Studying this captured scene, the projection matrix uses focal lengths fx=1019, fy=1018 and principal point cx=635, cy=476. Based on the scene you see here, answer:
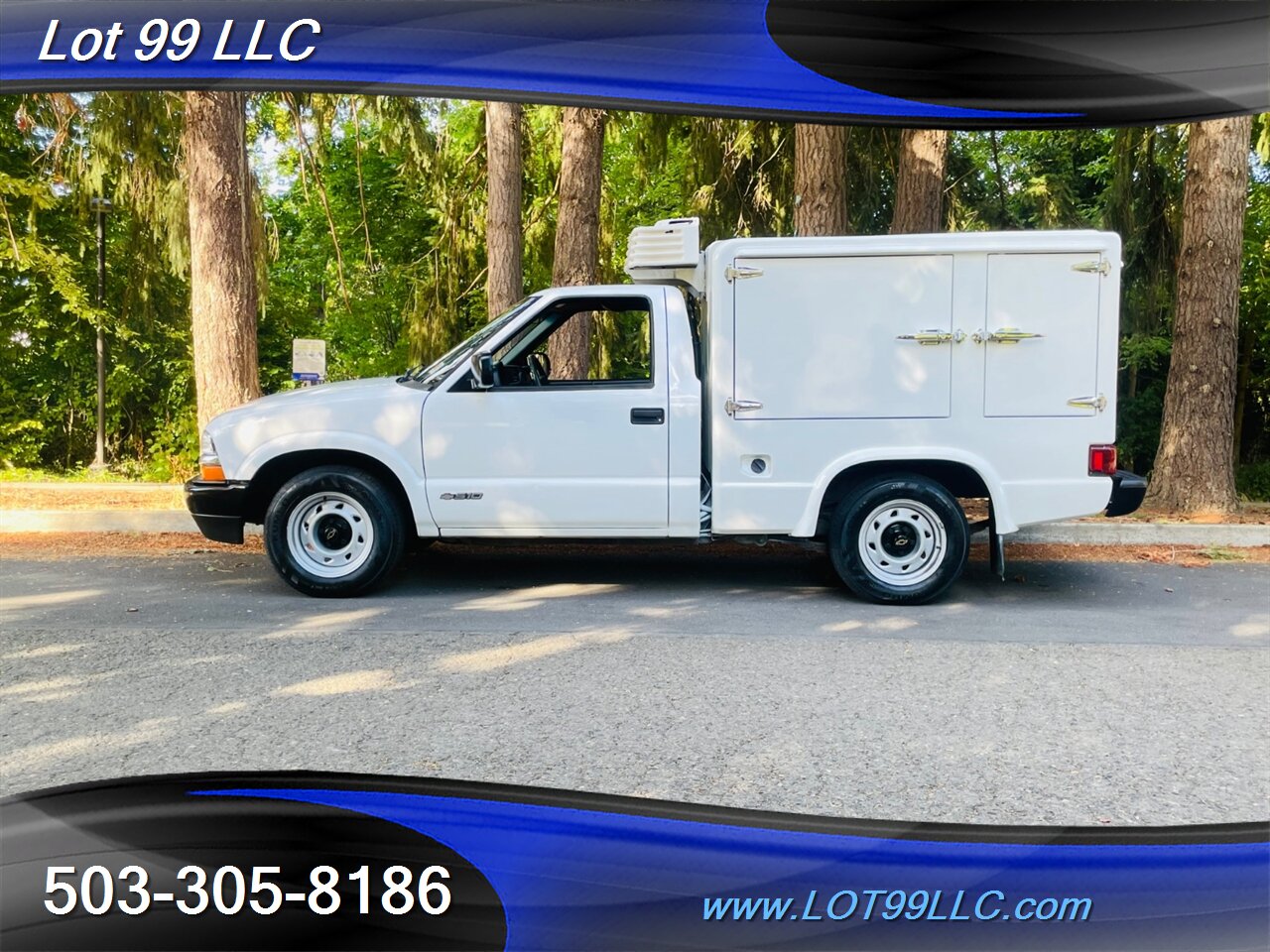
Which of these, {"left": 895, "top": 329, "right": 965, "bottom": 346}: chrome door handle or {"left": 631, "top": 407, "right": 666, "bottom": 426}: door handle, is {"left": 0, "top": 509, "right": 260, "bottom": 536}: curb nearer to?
{"left": 631, "top": 407, "right": 666, "bottom": 426}: door handle

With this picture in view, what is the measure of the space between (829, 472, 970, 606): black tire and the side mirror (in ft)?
8.42

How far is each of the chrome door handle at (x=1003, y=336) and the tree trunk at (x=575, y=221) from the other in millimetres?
7710

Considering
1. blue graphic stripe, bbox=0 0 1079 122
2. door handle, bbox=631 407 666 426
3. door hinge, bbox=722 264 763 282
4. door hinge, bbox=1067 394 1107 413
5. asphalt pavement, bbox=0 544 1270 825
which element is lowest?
asphalt pavement, bbox=0 544 1270 825

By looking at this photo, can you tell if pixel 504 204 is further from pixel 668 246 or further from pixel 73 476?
pixel 73 476

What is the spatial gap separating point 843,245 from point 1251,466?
14.8 metres

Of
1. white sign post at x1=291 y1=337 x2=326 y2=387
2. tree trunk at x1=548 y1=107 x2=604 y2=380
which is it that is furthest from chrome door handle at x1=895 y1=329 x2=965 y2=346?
tree trunk at x1=548 y1=107 x2=604 y2=380

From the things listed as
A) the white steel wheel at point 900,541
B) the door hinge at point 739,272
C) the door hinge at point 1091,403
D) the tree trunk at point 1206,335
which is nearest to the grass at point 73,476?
the door hinge at point 739,272

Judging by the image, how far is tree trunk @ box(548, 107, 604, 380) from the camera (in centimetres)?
1391

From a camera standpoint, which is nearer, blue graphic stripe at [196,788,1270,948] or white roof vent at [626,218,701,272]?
blue graphic stripe at [196,788,1270,948]

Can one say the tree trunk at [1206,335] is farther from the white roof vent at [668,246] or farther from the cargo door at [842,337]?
the white roof vent at [668,246]

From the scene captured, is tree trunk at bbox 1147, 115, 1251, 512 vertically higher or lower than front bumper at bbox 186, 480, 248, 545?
higher

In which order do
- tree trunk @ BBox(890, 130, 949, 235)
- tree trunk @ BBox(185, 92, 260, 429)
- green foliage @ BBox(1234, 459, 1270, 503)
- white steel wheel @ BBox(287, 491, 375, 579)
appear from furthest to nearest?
1. green foliage @ BBox(1234, 459, 1270, 503)
2. tree trunk @ BBox(890, 130, 949, 235)
3. tree trunk @ BBox(185, 92, 260, 429)
4. white steel wheel @ BBox(287, 491, 375, 579)

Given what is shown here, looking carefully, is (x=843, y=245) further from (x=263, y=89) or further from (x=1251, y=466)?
(x=1251, y=466)

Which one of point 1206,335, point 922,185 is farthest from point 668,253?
point 1206,335
